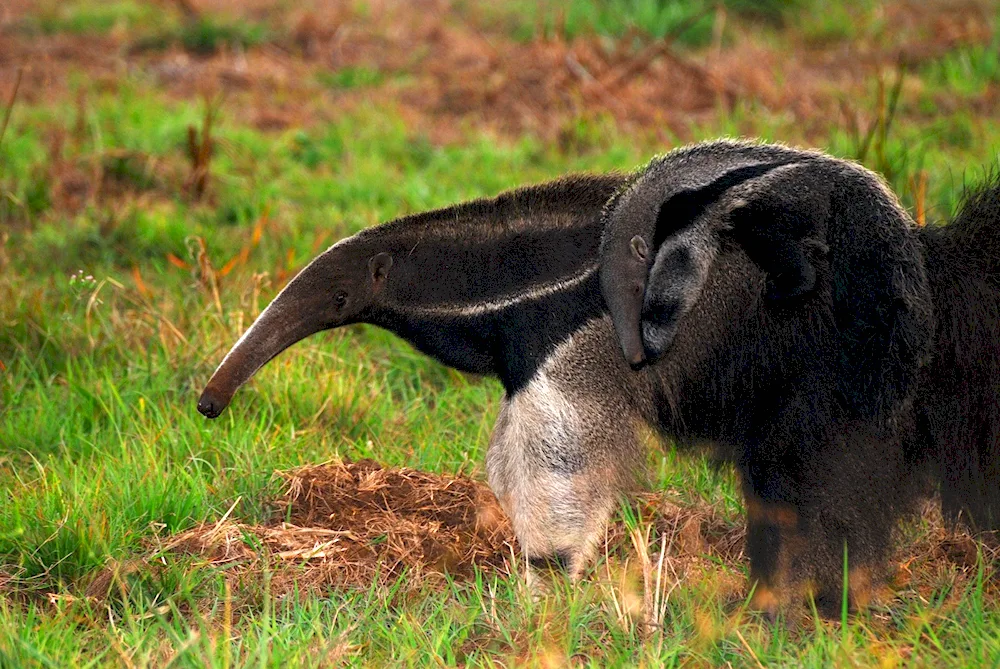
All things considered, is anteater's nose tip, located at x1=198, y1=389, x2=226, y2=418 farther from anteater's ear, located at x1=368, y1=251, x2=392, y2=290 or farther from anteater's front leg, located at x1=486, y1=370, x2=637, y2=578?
anteater's front leg, located at x1=486, y1=370, x2=637, y2=578

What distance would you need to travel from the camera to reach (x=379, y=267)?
4359 mm

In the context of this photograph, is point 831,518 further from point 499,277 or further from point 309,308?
point 309,308

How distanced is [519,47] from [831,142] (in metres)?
3.56

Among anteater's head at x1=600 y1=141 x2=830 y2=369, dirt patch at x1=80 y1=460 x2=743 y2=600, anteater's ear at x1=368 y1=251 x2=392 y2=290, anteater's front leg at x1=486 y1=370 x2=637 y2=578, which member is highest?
anteater's head at x1=600 y1=141 x2=830 y2=369

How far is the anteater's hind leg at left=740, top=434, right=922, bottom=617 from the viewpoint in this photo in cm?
374

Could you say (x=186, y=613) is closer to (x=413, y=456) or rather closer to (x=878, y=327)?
(x=413, y=456)

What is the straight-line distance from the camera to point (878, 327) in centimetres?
372

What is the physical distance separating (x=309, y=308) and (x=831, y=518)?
1.85m

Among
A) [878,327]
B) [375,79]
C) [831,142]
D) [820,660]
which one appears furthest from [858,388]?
[375,79]

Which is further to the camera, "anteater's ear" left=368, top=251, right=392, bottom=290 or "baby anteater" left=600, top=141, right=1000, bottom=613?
"anteater's ear" left=368, top=251, right=392, bottom=290

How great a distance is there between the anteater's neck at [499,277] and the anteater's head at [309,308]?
60 mm

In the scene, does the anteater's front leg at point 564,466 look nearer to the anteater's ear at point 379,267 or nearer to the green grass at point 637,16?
the anteater's ear at point 379,267

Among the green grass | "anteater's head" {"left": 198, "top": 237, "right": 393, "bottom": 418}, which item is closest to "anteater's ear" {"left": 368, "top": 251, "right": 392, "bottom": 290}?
"anteater's head" {"left": 198, "top": 237, "right": 393, "bottom": 418}

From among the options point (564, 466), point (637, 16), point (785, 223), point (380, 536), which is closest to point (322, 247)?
point (380, 536)
